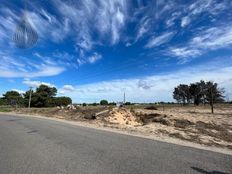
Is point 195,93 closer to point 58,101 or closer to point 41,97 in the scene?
point 58,101

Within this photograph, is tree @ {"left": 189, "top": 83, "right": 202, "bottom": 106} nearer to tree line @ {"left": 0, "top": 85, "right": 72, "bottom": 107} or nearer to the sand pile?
tree line @ {"left": 0, "top": 85, "right": 72, "bottom": 107}

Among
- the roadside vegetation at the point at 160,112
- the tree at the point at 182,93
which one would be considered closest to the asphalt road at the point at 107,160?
the roadside vegetation at the point at 160,112

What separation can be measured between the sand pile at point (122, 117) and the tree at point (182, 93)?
82075 millimetres

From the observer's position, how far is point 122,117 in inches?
1092

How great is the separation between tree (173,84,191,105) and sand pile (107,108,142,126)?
269ft

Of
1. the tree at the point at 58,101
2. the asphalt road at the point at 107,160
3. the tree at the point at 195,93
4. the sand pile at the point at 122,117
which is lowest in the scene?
the asphalt road at the point at 107,160

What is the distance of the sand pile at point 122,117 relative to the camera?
2620 centimetres

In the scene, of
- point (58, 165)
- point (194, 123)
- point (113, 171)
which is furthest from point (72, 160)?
point (194, 123)

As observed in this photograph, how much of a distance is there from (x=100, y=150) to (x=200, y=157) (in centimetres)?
352

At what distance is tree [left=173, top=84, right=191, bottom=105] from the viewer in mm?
106750

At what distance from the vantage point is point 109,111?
29.4 m

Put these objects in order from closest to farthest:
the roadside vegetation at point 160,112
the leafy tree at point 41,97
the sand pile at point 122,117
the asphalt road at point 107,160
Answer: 1. the asphalt road at point 107,160
2. the roadside vegetation at point 160,112
3. the sand pile at point 122,117
4. the leafy tree at point 41,97

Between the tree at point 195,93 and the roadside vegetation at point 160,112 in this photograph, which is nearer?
the roadside vegetation at point 160,112

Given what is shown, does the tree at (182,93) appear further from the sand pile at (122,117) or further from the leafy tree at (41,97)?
the sand pile at (122,117)
